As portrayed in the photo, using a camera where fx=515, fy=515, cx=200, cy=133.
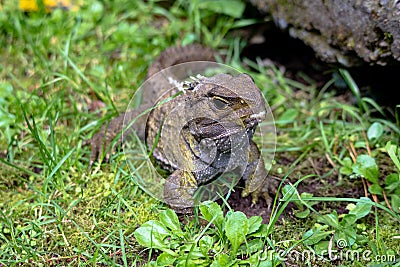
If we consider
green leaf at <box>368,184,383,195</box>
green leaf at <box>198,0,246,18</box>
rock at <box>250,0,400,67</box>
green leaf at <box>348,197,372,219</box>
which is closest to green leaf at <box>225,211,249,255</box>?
green leaf at <box>348,197,372,219</box>

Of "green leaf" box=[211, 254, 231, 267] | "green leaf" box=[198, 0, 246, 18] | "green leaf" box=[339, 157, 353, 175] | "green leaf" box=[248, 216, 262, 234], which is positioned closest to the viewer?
"green leaf" box=[211, 254, 231, 267]

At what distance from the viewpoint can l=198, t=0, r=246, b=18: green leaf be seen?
6078mm

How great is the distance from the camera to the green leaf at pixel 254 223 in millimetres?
3793

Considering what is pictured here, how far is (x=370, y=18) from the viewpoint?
14.4ft

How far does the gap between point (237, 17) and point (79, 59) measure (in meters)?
1.91

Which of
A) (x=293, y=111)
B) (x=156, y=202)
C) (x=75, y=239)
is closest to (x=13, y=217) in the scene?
(x=75, y=239)

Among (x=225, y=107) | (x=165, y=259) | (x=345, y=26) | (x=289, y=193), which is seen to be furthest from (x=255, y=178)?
(x=345, y=26)

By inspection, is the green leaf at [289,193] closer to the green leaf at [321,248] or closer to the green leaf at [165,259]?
the green leaf at [321,248]

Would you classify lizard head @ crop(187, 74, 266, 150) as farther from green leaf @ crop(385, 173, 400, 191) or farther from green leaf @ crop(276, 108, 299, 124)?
green leaf @ crop(276, 108, 299, 124)

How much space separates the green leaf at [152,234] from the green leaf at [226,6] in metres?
3.14

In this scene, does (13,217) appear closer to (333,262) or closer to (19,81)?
(19,81)

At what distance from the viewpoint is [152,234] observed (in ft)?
12.4

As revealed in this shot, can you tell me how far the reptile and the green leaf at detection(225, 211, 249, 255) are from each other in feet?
1.53

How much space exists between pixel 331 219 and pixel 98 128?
2.40 metres
